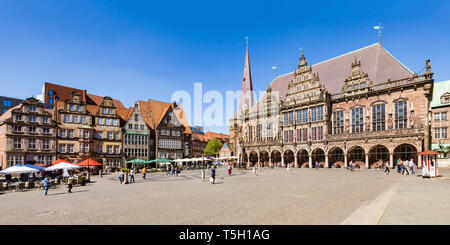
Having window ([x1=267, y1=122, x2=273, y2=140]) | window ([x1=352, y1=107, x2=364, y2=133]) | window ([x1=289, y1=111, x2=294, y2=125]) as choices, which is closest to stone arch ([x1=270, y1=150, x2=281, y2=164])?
window ([x1=267, y1=122, x2=273, y2=140])

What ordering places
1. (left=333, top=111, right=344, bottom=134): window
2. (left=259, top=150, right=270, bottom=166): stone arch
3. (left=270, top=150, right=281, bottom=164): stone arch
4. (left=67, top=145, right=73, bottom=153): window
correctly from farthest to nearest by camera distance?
1. (left=259, top=150, right=270, bottom=166): stone arch
2. (left=270, top=150, right=281, bottom=164): stone arch
3. (left=67, top=145, right=73, bottom=153): window
4. (left=333, top=111, right=344, bottom=134): window

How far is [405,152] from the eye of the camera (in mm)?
32875

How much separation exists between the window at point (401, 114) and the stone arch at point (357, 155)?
5.95 meters

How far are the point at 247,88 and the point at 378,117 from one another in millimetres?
38913

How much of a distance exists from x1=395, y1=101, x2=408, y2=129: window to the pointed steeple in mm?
37957

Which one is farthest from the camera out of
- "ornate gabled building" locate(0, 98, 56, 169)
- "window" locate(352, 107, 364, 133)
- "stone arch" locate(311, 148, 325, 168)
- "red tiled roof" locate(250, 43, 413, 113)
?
"stone arch" locate(311, 148, 325, 168)

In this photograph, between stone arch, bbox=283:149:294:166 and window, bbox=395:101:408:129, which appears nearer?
window, bbox=395:101:408:129

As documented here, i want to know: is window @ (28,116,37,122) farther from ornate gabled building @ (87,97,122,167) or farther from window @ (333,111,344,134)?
window @ (333,111,344,134)

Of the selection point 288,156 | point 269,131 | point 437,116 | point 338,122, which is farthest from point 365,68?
point 269,131

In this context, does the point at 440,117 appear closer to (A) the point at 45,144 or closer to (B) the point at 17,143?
(A) the point at 45,144

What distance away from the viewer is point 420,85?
108ft

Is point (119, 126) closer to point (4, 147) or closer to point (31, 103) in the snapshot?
point (31, 103)

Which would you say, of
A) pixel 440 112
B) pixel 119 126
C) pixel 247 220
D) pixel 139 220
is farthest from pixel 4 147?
pixel 440 112

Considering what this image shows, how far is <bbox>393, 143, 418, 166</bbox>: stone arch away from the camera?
32.4 metres
